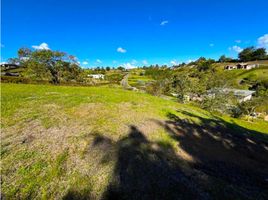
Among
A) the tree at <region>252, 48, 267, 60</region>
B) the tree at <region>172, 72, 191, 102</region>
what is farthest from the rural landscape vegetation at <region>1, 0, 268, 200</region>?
the tree at <region>252, 48, 267, 60</region>

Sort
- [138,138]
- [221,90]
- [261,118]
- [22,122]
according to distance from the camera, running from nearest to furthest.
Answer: [138,138] < [22,122] < [221,90] < [261,118]

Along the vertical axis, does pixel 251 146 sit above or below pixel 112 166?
below

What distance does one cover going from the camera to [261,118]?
34188 mm

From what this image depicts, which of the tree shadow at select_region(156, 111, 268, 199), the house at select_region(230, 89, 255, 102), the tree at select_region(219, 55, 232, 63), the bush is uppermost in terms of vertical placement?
the tree at select_region(219, 55, 232, 63)

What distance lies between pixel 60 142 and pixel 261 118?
4027 cm

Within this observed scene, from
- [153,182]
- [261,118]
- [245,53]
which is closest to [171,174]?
[153,182]

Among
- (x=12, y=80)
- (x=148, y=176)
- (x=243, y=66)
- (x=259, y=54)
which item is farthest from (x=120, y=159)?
(x=259, y=54)

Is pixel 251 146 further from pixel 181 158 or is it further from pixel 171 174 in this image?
pixel 171 174

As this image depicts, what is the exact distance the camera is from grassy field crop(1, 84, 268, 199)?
14.2ft

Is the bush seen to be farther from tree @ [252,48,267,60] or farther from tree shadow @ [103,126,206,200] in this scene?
tree @ [252,48,267,60]

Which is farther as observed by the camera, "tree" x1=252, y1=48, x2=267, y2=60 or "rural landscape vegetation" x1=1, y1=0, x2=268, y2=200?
"tree" x1=252, y1=48, x2=267, y2=60

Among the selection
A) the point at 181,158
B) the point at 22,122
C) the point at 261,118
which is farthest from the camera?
the point at 261,118

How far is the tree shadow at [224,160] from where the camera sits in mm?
4656

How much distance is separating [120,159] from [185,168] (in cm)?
218
